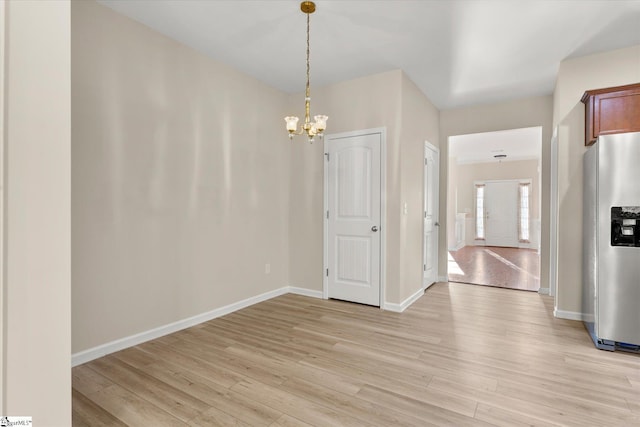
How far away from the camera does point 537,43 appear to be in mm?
3221

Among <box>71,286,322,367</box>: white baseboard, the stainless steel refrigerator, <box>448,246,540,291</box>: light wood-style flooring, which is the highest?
the stainless steel refrigerator

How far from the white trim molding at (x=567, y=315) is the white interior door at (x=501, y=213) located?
23.7 feet

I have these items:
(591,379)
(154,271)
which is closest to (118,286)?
(154,271)

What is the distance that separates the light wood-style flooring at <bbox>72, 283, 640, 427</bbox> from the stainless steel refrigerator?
0.21 m

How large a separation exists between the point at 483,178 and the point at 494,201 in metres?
0.82

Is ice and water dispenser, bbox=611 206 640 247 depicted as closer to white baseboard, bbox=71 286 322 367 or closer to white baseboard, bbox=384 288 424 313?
white baseboard, bbox=384 288 424 313

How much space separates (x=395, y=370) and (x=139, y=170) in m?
2.71

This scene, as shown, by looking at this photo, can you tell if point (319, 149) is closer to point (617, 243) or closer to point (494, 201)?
point (617, 243)

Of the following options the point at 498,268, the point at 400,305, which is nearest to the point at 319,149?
the point at 400,305

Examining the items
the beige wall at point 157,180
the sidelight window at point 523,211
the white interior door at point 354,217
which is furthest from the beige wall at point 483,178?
the beige wall at point 157,180

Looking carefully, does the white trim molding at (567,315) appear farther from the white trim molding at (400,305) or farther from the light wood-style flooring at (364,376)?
the white trim molding at (400,305)
